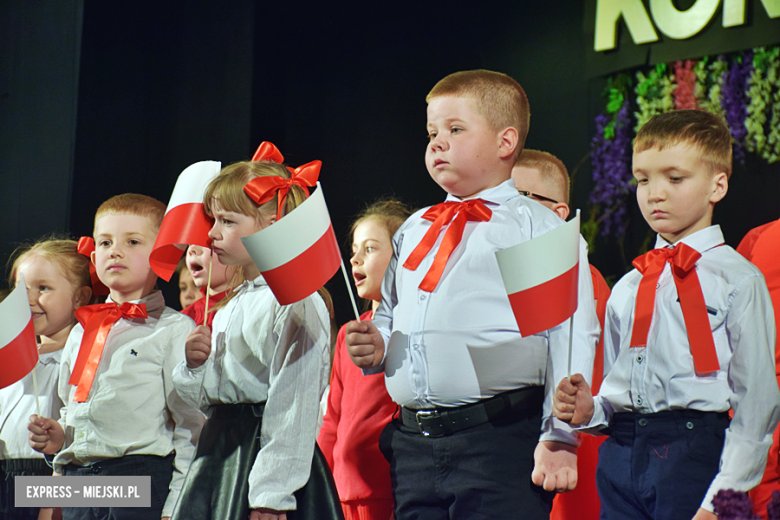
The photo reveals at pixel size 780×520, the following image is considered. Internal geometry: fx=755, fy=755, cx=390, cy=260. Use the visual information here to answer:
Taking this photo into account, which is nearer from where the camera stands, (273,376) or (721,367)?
(721,367)

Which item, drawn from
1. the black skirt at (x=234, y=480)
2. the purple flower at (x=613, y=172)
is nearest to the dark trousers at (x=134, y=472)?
the black skirt at (x=234, y=480)

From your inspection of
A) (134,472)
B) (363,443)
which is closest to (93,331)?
(134,472)

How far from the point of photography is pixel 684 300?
1.54m

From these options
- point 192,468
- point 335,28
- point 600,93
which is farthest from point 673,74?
point 192,468

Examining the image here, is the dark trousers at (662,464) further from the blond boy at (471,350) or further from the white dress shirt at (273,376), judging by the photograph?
the white dress shirt at (273,376)

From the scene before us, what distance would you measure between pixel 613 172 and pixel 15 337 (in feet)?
8.72

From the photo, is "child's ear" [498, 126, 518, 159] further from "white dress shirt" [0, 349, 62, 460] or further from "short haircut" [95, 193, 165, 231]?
"white dress shirt" [0, 349, 62, 460]

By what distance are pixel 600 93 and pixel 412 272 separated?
2350 millimetres

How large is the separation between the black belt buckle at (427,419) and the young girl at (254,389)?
28 centimetres

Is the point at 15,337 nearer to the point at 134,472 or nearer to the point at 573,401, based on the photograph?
the point at 134,472

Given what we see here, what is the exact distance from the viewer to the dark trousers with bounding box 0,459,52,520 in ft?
7.99

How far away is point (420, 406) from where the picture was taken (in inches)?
59.9

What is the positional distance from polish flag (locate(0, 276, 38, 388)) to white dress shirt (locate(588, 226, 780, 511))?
5.00ft

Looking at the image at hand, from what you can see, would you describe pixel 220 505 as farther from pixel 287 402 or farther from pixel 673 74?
pixel 673 74
